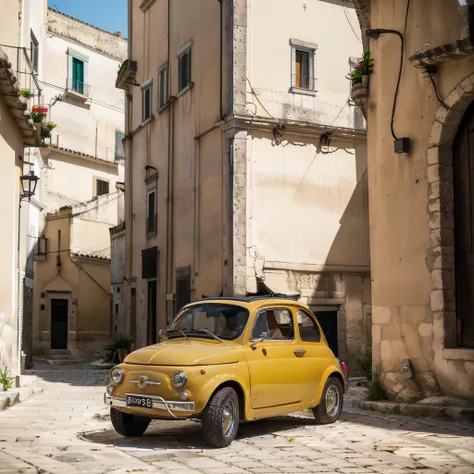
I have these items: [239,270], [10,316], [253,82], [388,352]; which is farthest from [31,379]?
[253,82]

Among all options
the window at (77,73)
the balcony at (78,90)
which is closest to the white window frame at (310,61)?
the balcony at (78,90)

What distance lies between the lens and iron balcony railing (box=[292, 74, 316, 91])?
2133 cm

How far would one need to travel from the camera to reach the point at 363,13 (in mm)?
14148

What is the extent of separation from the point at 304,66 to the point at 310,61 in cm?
24

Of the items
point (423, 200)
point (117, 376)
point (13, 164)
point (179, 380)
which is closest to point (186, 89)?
point (13, 164)

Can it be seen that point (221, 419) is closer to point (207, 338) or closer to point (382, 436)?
point (207, 338)

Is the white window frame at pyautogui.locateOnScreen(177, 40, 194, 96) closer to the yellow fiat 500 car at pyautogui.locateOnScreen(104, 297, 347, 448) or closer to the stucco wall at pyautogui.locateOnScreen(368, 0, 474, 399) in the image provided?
the stucco wall at pyautogui.locateOnScreen(368, 0, 474, 399)

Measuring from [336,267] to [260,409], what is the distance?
1217cm

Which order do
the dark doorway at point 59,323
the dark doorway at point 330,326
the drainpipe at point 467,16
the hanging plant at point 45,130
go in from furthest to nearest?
1. the dark doorway at point 59,323
2. the dark doorway at point 330,326
3. the hanging plant at point 45,130
4. the drainpipe at point 467,16

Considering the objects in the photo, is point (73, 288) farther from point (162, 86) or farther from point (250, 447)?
point (250, 447)

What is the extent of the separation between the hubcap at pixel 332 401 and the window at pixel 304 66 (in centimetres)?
1203

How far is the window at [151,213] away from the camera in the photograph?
25000mm

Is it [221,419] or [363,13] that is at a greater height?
[363,13]

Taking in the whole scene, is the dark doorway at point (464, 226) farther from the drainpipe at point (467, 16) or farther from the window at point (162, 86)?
the window at point (162, 86)
